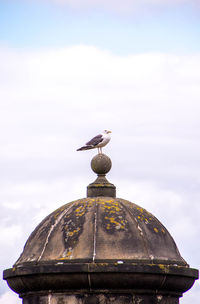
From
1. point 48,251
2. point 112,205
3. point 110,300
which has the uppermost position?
point 112,205

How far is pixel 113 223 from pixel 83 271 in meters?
0.81

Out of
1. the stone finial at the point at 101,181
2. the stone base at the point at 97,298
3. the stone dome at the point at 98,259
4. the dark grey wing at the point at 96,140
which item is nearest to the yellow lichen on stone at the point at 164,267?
the stone dome at the point at 98,259

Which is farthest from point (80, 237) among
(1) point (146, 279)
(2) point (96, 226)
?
(1) point (146, 279)

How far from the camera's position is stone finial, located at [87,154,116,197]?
35.9 ft

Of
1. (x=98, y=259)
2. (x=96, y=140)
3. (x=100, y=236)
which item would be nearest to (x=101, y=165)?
(x=96, y=140)

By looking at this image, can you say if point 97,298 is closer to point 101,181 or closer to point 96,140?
point 101,181

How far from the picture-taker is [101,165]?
11141mm

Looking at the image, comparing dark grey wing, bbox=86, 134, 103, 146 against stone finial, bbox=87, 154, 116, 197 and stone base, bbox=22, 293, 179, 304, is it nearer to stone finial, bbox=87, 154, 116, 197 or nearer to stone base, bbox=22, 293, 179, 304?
stone finial, bbox=87, 154, 116, 197

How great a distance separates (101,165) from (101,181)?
0.74 ft

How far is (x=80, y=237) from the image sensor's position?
396 inches

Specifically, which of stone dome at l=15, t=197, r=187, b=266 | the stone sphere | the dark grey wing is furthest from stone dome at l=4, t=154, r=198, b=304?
the dark grey wing

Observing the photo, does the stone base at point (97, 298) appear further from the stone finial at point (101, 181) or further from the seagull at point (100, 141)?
the seagull at point (100, 141)

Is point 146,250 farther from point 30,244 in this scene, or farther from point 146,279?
point 30,244

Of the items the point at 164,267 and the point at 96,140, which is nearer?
the point at 164,267
